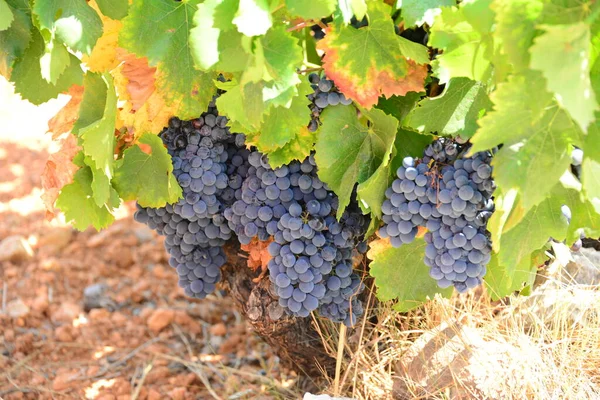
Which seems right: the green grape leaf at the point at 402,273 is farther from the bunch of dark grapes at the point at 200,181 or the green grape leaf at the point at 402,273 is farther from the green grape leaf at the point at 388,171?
the bunch of dark grapes at the point at 200,181

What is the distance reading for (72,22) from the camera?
1.16 m

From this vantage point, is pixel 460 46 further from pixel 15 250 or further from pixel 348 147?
pixel 15 250

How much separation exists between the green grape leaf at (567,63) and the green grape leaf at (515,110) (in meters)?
0.10

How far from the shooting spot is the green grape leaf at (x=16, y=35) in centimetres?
126

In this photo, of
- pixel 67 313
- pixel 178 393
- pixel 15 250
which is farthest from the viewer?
pixel 15 250

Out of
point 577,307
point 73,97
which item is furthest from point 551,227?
point 73,97

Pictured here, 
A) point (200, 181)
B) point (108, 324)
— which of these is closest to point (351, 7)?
point (200, 181)

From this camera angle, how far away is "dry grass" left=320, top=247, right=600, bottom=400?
1475 millimetres

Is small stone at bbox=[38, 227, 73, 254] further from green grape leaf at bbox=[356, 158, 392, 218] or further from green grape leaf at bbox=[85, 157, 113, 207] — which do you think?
green grape leaf at bbox=[356, 158, 392, 218]

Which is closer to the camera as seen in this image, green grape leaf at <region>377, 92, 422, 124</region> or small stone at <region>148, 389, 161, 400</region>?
green grape leaf at <region>377, 92, 422, 124</region>

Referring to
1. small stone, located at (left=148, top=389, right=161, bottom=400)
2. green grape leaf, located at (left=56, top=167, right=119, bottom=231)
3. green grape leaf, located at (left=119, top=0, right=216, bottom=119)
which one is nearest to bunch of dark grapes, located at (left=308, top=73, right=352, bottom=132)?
green grape leaf, located at (left=119, top=0, right=216, bottom=119)

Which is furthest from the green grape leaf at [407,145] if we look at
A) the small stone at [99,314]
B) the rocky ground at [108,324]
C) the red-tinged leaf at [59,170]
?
the small stone at [99,314]

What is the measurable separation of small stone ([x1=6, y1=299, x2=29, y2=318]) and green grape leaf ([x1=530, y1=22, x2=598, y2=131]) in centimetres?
186

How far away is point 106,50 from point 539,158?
858 millimetres
